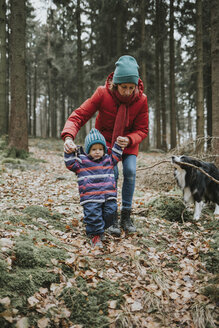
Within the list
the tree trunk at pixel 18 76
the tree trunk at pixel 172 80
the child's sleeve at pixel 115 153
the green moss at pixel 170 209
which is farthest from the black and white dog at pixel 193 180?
the tree trunk at pixel 172 80

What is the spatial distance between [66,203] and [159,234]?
195cm

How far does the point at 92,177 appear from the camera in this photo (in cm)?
322

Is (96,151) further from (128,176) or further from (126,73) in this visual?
(126,73)

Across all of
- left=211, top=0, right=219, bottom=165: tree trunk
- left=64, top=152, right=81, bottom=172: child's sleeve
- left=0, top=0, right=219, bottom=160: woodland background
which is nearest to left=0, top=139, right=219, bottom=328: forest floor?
left=64, top=152, right=81, bottom=172: child's sleeve

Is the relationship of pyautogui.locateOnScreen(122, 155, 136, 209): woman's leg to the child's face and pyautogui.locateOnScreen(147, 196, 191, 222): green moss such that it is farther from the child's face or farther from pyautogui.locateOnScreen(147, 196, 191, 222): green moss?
pyautogui.locateOnScreen(147, 196, 191, 222): green moss

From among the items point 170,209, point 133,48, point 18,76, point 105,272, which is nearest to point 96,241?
point 105,272

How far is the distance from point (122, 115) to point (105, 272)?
6.39ft

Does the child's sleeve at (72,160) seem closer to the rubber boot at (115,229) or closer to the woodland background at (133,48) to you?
the rubber boot at (115,229)

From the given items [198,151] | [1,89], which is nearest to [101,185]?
[198,151]

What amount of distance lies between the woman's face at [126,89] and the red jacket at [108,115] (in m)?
0.16

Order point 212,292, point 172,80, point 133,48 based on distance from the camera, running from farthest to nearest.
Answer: point 133,48, point 172,80, point 212,292

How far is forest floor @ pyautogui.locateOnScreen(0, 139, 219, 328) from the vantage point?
2.14 meters

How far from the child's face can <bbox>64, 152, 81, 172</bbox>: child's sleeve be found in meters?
0.19

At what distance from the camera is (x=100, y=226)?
3266 millimetres
